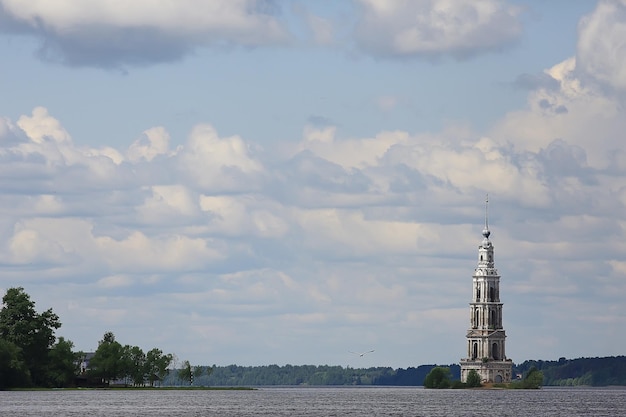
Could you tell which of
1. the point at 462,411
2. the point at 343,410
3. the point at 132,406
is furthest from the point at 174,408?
the point at 462,411

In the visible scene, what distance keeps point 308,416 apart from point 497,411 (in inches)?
1218

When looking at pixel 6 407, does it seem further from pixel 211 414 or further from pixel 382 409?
pixel 382 409

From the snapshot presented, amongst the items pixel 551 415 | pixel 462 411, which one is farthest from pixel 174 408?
pixel 551 415

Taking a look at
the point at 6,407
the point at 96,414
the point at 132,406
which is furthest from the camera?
the point at 132,406

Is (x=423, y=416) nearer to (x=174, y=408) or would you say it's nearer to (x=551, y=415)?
(x=551, y=415)

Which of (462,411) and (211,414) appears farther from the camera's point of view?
(462,411)

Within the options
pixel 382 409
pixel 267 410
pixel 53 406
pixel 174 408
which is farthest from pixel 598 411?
pixel 53 406

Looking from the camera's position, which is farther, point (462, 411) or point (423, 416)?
point (462, 411)

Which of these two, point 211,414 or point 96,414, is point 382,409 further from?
point 96,414

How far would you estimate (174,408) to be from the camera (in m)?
190

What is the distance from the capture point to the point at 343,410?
618 feet

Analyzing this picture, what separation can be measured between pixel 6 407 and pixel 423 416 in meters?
50.9

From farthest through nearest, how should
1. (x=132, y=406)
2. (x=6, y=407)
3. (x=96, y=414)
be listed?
(x=132, y=406), (x=6, y=407), (x=96, y=414)

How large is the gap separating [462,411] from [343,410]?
597 inches
